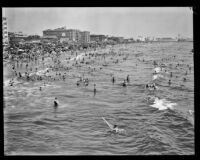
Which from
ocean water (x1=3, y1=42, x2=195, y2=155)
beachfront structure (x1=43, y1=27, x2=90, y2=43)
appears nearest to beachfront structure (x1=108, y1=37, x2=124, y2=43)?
beachfront structure (x1=43, y1=27, x2=90, y2=43)

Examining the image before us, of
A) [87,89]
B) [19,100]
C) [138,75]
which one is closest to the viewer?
[19,100]

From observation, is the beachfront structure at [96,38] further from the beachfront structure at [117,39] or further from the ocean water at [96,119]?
the ocean water at [96,119]

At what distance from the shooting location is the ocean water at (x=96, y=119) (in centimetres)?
1714

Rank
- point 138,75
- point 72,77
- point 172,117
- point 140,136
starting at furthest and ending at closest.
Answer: point 138,75, point 72,77, point 172,117, point 140,136

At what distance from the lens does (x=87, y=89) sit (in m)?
35.1

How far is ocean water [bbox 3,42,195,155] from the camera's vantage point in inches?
675

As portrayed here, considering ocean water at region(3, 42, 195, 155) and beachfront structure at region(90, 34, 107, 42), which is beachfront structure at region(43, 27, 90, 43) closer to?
beachfront structure at region(90, 34, 107, 42)

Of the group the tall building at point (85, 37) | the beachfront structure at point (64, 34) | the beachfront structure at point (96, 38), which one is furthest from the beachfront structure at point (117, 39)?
the beachfront structure at point (64, 34)

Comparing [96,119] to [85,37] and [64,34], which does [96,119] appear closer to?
[64,34]

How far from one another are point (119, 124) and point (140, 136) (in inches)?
110

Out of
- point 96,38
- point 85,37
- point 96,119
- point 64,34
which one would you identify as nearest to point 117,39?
point 96,38
